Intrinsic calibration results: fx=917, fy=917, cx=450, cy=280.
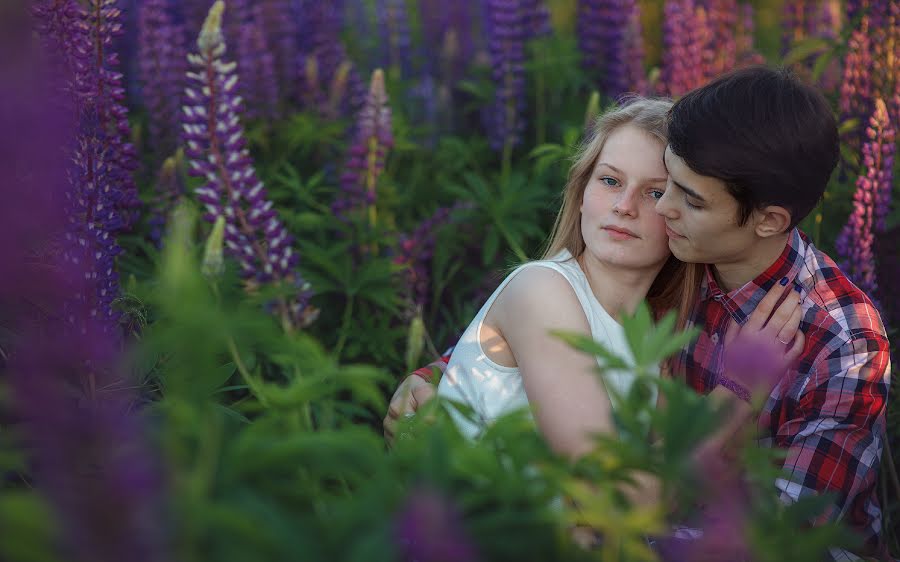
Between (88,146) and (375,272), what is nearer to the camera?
(88,146)

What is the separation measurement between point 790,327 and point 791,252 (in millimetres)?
267

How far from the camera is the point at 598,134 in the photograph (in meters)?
2.80

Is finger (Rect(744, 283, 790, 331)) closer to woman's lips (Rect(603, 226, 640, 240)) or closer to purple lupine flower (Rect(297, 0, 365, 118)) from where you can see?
woman's lips (Rect(603, 226, 640, 240))

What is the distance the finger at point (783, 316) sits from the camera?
2.45 meters

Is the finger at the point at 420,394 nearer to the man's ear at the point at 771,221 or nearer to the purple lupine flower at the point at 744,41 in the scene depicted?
the man's ear at the point at 771,221

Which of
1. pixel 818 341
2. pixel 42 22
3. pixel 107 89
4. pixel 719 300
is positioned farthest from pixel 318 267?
pixel 818 341

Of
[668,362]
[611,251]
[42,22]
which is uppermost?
[42,22]

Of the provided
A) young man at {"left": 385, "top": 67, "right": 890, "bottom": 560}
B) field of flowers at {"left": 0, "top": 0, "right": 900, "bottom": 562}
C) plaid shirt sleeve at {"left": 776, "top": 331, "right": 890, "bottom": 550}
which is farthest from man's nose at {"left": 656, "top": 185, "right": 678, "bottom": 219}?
field of flowers at {"left": 0, "top": 0, "right": 900, "bottom": 562}

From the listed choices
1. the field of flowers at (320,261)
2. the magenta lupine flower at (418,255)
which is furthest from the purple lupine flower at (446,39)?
the magenta lupine flower at (418,255)

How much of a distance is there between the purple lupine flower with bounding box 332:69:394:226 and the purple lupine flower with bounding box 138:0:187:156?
70 cm

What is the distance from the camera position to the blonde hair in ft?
8.88

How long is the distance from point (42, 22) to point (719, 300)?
82.6 inches

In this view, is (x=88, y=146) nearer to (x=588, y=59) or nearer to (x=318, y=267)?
(x=318, y=267)

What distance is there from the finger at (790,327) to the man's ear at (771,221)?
0.21m
